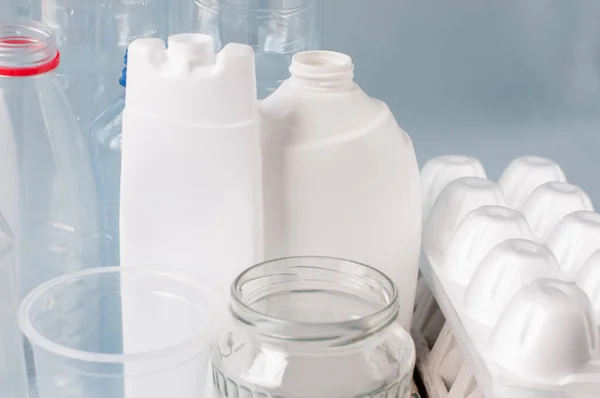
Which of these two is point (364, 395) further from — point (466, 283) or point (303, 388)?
point (466, 283)

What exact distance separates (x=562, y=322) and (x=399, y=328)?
115 mm

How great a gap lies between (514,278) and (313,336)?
8.4 inches

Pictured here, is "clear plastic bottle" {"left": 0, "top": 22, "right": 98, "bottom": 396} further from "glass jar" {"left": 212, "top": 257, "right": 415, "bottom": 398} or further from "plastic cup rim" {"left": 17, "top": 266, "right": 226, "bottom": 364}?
"glass jar" {"left": 212, "top": 257, "right": 415, "bottom": 398}

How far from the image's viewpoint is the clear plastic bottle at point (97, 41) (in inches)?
50.9

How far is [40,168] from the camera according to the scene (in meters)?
0.93

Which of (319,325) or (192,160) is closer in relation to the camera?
(319,325)

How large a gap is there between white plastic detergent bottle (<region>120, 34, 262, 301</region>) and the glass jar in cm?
7

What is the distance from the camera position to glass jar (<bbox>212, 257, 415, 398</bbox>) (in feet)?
2.09

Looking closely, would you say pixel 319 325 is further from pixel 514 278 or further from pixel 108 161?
pixel 108 161

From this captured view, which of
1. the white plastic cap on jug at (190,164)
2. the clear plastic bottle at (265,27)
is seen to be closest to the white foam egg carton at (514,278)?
the white plastic cap on jug at (190,164)

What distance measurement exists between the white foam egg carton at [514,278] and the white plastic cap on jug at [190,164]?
0.18 meters

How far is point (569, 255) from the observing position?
0.86 m

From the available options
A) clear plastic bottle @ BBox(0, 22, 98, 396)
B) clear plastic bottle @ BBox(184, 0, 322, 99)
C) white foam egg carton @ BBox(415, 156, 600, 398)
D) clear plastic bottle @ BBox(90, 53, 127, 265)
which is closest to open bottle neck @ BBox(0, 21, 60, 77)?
clear plastic bottle @ BBox(0, 22, 98, 396)

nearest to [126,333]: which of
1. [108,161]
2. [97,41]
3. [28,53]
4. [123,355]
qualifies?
[123,355]
